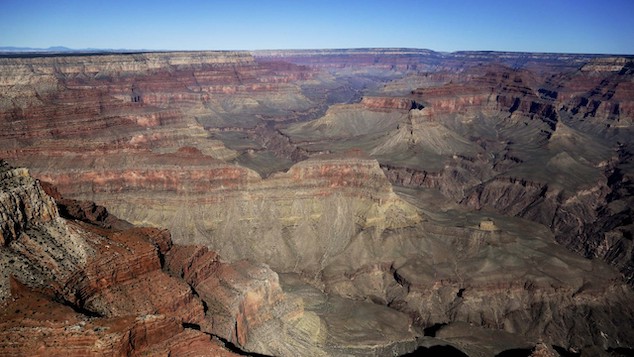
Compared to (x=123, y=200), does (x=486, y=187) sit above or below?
below

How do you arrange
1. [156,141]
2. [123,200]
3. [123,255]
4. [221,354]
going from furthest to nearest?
[156,141] < [123,200] < [123,255] < [221,354]

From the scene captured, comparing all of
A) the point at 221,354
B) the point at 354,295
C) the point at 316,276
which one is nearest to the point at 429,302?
the point at 354,295

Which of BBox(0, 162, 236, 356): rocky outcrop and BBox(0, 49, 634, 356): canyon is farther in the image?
BBox(0, 49, 634, 356): canyon

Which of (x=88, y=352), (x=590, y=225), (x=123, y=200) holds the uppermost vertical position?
(x=88, y=352)

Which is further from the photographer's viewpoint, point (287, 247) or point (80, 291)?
point (287, 247)

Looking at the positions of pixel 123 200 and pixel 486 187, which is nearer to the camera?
pixel 123 200

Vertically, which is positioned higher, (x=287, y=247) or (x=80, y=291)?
(x=80, y=291)

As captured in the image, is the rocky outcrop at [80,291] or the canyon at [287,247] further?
the canyon at [287,247]

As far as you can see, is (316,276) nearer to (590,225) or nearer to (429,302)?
(429,302)
